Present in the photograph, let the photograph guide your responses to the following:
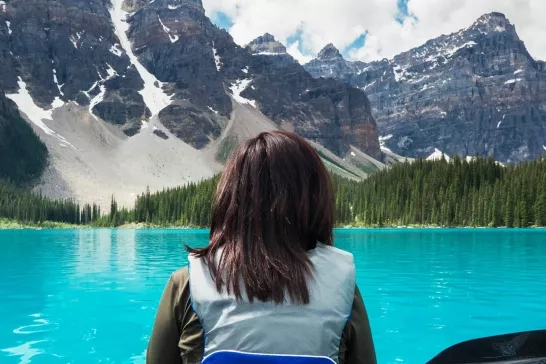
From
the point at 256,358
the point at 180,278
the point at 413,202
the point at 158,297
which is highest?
the point at 413,202

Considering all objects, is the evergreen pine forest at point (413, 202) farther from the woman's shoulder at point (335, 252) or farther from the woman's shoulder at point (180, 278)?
the woman's shoulder at point (180, 278)

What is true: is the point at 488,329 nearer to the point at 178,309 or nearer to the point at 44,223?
the point at 178,309

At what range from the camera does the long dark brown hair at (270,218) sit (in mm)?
2740

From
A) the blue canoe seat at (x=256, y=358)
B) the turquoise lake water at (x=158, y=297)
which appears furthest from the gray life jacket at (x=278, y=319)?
the turquoise lake water at (x=158, y=297)

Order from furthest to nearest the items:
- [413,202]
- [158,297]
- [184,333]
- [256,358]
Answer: [413,202]
[158,297]
[184,333]
[256,358]

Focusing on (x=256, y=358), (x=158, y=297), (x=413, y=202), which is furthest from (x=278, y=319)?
(x=413, y=202)

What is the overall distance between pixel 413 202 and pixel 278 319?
4911 inches

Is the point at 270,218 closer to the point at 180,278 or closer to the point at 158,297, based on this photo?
the point at 180,278

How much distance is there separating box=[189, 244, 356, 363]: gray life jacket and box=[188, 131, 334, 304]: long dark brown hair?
2.1 inches

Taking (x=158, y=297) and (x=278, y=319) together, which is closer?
(x=278, y=319)

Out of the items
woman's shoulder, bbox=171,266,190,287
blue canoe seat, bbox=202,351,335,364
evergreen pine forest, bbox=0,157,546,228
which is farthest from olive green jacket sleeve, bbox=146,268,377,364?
evergreen pine forest, bbox=0,157,546,228

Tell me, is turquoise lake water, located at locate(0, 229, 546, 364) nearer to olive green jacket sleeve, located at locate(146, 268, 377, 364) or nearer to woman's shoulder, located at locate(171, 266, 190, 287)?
olive green jacket sleeve, located at locate(146, 268, 377, 364)

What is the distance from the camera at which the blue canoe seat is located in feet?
8.82

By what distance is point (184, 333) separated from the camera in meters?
2.83
